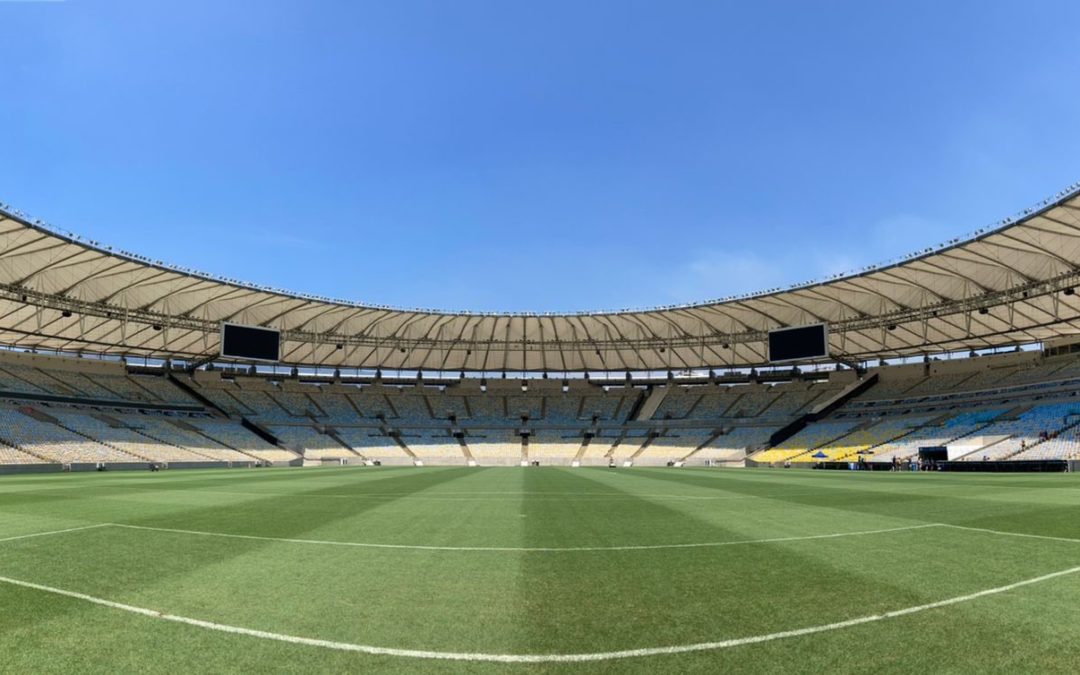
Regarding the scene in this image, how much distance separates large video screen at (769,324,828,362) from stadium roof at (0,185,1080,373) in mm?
1907

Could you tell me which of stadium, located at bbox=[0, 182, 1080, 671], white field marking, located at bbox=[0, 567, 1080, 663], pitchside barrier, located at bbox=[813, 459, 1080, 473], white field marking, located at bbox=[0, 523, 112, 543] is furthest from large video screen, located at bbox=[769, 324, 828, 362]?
white field marking, located at bbox=[0, 523, 112, 543]

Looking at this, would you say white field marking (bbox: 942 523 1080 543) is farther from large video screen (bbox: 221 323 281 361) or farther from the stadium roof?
large video screen (bbox: 221 323 281 361)

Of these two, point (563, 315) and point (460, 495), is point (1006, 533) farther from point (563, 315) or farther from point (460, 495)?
point (563, 315)

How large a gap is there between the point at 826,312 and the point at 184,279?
4859cm

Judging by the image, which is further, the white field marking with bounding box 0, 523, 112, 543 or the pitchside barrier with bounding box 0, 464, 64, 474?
the pitchside barrier with bounding box 0, 464, 64, 474

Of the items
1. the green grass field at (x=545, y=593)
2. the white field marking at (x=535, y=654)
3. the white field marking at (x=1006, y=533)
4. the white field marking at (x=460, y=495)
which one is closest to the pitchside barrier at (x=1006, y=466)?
the white field marking at (x=460, y=495)

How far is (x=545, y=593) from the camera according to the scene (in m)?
6.18

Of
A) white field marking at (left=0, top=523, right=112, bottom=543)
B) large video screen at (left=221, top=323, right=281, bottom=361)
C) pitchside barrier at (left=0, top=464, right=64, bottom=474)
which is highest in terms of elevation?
large video screen at (left=221, top=323, right=281, bottom=361)

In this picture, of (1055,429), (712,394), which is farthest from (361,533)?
(712,394)

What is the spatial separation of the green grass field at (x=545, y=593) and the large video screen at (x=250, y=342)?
3911 cm

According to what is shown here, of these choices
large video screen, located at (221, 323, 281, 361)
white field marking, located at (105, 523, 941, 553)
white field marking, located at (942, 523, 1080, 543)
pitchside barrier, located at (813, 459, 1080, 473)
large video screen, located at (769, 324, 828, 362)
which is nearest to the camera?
white field marking, located at (105, 523, 941, 553)

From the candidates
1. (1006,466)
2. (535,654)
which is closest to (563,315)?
(1006,466)

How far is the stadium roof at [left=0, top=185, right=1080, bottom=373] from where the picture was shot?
35500 millimetres

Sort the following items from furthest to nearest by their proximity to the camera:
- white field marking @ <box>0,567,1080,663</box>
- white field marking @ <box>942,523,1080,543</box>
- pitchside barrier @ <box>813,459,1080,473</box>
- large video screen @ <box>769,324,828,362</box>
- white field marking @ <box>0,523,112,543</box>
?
large video screen @ <box>769,324,828,362</box> < pitchside barrier @ <box>813,459,1080,473</box> < white field marking @ <box>0,523,112,543</box> < white field marking @ <box>942,523,1080,543</box> < white field marking @ <box>0,567,1080,663</box>
